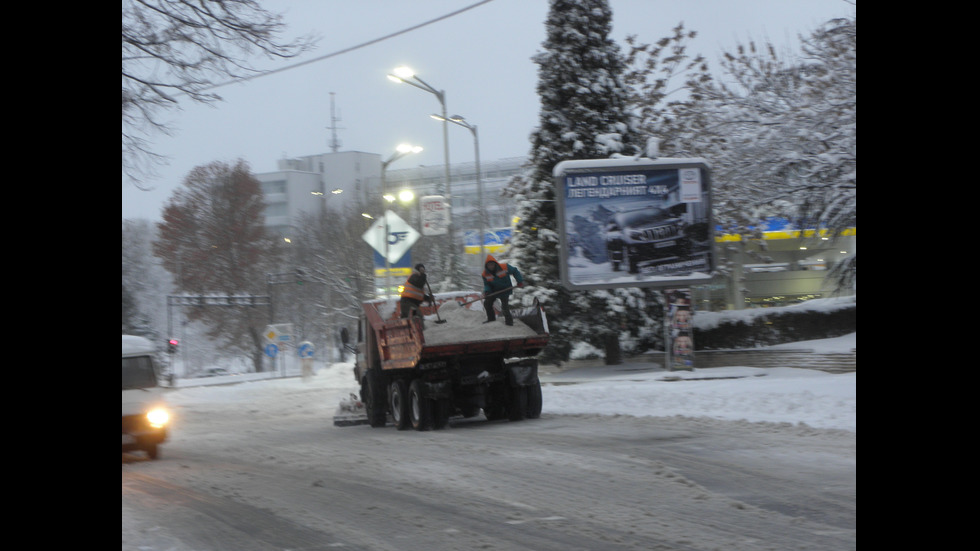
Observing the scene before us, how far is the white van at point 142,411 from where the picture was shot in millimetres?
13664

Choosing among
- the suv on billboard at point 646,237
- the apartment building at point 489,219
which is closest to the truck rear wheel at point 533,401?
the suv on billboard at point 646,237

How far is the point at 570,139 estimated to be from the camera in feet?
95.4

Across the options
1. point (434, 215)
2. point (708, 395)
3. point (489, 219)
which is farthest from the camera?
point (489, 219)

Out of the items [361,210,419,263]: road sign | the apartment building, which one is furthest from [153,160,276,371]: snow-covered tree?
[361,210,419,263]: road sign

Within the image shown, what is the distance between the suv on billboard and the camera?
78.7 feet

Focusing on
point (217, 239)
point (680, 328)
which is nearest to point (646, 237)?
point (680, 328)

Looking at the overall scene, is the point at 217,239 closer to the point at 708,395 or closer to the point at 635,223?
the point at 635,223

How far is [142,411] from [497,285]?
20.6 ft

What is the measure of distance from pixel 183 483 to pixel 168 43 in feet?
16.9

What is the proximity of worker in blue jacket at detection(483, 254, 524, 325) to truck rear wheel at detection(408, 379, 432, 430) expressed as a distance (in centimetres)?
171

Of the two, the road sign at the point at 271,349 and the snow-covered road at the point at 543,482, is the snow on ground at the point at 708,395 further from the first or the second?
the road sign at the point at 271,349

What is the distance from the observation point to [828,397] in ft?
52.7

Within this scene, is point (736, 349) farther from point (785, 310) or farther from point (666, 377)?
point (666, 377)
